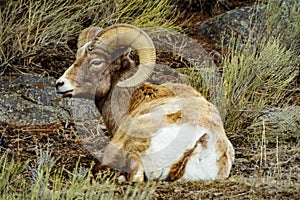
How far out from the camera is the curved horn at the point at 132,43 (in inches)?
289

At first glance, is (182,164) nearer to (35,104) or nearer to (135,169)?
(135,169)

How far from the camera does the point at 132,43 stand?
742 cm

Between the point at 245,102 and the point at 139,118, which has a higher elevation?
the point at 139,118

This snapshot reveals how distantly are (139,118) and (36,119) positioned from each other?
7.99ft

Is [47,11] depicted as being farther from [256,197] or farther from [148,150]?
[256,197]

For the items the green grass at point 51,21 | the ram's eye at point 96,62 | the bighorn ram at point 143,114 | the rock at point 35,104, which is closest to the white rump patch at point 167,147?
the bighorn ram at point 143,114

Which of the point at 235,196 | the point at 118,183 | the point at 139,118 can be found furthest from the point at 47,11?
the point at 235,196

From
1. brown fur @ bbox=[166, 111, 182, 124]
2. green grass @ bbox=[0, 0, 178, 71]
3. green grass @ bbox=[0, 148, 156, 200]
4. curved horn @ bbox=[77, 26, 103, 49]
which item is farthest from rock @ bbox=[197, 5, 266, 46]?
green grass @ bbox=[0, 148, 156, 200]

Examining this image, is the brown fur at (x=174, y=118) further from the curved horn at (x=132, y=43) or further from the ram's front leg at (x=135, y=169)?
the curved horn at (x=132, y=43)

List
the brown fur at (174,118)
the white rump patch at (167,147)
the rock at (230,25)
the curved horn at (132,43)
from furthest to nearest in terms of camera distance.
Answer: the rock at (230,25)
the curved horn at (132,43)
the brown fur at (174,118)
the white rump patch at (167,147)

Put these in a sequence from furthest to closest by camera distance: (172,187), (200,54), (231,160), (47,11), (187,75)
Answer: (200,54) → (47,11) → (187,75) → (231,160) → (172,187)

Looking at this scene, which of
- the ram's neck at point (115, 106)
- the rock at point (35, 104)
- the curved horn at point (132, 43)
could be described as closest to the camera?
the curved horn at point (132, 43)

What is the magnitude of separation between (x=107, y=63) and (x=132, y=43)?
333mm

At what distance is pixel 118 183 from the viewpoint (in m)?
6.33
